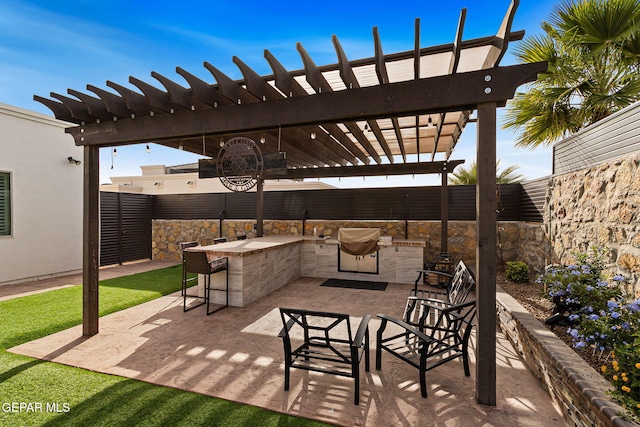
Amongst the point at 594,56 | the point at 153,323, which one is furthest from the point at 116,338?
the point at 594,56

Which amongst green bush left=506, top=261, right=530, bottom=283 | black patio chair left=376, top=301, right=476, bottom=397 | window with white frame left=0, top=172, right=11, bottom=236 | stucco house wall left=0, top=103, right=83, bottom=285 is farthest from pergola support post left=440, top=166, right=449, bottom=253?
window with white frame left=0, top=172, right=11, bottom=236

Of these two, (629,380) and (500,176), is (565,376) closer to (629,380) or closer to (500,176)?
(629,380)

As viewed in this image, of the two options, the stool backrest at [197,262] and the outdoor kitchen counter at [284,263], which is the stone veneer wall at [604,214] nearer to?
the outdoor kitchen counter at [284,263]

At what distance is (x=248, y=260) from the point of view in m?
5.57

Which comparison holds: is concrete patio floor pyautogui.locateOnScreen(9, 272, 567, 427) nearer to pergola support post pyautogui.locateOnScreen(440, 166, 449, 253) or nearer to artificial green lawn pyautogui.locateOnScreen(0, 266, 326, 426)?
artificial green lawn pyautogui.locateOnScreen(0, 266, 326, 426)

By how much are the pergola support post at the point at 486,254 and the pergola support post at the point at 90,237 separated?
15.3 feet

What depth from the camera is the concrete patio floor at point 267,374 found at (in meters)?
2.42

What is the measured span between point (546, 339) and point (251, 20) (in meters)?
6.42

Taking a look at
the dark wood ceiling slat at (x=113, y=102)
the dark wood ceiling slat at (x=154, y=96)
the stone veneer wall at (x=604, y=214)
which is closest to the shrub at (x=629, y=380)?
the stone veneer wall at (x=604, y=214)

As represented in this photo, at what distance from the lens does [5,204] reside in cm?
684

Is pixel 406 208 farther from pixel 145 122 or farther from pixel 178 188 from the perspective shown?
pixel 178 188

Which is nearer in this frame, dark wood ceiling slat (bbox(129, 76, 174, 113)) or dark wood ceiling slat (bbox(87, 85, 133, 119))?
dark wood ceiling slat (bbox(129, 76, 174, 113))

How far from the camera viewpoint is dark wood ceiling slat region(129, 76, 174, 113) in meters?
3.17

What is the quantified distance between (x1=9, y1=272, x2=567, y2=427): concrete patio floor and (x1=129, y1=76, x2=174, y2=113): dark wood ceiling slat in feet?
9.55
